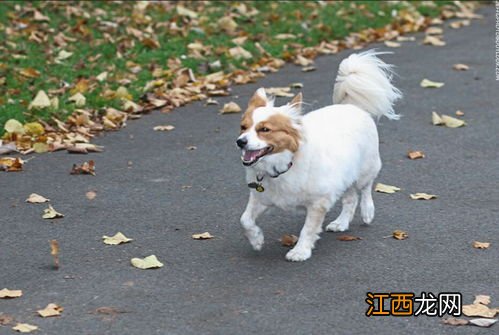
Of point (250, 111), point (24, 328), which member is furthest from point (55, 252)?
point (250, 111)

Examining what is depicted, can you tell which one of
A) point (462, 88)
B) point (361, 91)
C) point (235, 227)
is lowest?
point (462, 88)

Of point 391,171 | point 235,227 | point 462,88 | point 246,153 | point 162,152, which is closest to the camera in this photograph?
point 246,153

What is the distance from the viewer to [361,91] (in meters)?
6.60

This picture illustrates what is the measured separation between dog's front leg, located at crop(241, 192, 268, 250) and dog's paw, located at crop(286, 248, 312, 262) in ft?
0.70

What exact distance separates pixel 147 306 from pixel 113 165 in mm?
3033

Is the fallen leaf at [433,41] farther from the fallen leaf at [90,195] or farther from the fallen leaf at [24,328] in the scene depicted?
the fallen leaf at [24,328]

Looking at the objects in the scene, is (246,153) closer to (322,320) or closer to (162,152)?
(322,320)

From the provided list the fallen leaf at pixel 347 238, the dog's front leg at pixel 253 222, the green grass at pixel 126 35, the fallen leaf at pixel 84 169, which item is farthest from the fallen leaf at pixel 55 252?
the green grass at pixel 126 35

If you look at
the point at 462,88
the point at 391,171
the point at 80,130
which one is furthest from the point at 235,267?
the point at 462,88

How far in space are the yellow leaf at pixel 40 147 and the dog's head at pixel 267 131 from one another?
3.13m

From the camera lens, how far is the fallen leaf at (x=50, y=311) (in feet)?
16.1

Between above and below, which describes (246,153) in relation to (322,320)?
above

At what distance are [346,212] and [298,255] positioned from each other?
0.85 m

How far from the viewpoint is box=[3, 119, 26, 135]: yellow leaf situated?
850 cm
